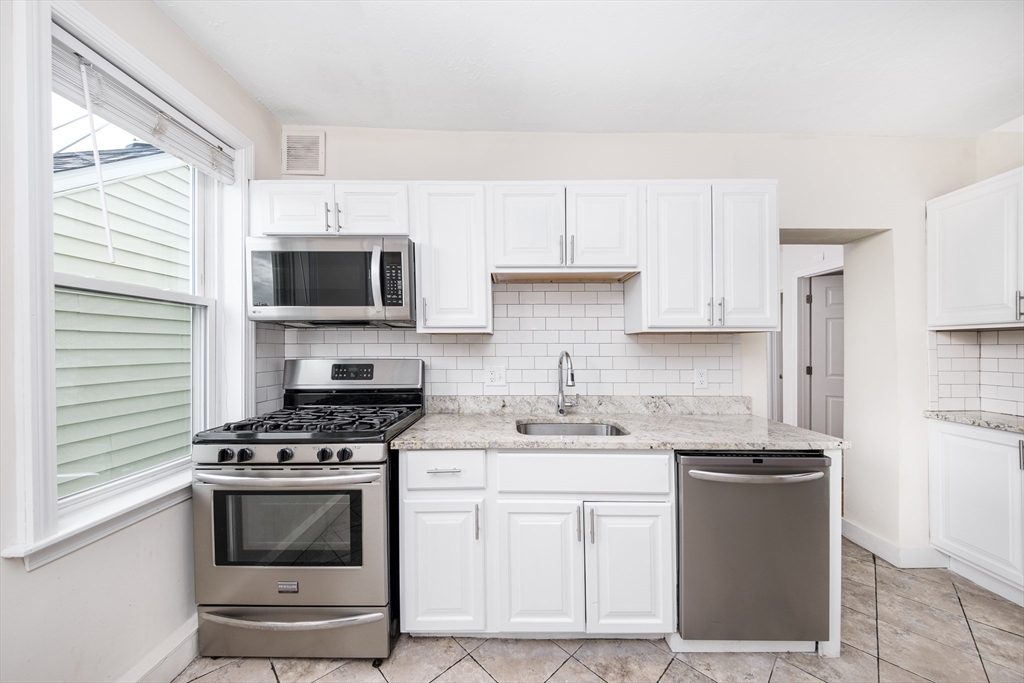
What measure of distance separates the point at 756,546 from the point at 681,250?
1.35m

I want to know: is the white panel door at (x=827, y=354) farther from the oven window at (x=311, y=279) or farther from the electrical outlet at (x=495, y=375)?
the oven window at (x=311, y=279)

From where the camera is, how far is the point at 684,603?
175 centimetres

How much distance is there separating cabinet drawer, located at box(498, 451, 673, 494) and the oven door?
0.54 meters

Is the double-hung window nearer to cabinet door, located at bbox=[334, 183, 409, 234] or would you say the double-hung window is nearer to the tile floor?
cabinet door, located at bbox=[334, 183, 409, 234]

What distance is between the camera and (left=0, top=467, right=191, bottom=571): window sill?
47.5 inches

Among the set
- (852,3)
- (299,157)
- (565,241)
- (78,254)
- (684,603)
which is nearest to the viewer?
(78,254)

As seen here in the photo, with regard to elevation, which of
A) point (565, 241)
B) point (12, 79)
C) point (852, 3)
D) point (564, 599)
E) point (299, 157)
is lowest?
point (564, 599)

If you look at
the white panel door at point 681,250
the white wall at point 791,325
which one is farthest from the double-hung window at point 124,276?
the white wall at point 791,325

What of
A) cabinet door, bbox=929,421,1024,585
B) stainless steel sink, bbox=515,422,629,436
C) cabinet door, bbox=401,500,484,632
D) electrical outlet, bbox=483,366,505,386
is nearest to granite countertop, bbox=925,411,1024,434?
cabinet door, bbox=929,421,1024,585

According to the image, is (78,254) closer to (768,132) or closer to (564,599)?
(564,599)

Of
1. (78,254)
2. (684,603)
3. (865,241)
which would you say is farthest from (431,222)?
(865,241)

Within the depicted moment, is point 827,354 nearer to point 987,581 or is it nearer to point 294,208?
point 987,581

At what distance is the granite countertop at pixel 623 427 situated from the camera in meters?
1.76

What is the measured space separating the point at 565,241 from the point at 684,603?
5.49 feet
